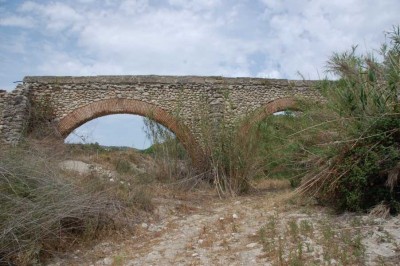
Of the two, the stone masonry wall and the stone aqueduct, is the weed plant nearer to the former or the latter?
the stone masonry wall

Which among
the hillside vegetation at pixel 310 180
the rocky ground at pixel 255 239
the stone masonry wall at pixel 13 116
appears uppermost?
the stone masonry wall at pixel 13 116

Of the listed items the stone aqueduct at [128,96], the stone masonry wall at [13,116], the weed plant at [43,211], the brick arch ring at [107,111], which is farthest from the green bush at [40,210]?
the brick arch ring at [107,111]

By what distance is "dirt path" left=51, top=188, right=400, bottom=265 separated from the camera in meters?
4.06

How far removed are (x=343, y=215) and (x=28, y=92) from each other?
31.4 feet

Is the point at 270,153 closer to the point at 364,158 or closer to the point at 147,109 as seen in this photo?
the point at 364,158

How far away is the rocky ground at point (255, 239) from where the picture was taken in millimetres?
4066

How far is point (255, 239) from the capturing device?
5062mm

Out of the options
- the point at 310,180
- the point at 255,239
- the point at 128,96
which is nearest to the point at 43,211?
the point at 255,239

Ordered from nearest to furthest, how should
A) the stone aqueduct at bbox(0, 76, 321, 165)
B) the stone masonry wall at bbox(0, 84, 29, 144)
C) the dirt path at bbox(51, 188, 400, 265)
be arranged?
1. the dirt path at bbox(51, 188, 400, 265)
2. the stone masonry wall at bbox(0, 84, 29, 144)
3. the stone aqueduct at bbox(0, 76, 321, 165)

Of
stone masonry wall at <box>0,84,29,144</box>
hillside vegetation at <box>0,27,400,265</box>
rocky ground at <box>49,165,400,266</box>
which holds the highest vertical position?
stone masonry wall at <box>0,84,29,144</box>

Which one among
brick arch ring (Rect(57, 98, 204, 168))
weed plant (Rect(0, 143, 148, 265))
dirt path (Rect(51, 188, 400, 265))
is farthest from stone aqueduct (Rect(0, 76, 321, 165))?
weed plant (Rect(0, 143, 148, 265))

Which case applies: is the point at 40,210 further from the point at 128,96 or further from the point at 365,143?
the point at 128,96

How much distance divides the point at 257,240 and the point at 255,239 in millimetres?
72

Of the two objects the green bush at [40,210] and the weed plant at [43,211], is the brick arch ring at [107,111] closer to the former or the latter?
the weed plant at [43,211]
